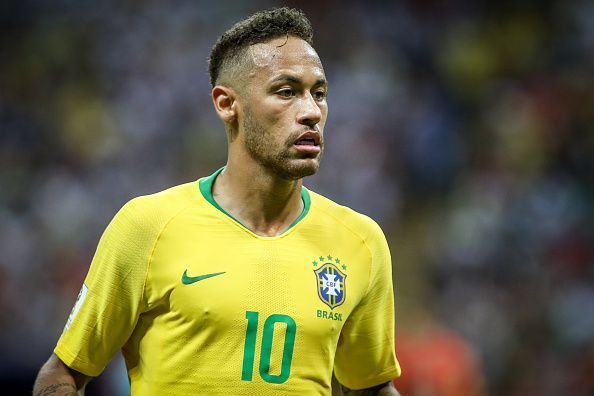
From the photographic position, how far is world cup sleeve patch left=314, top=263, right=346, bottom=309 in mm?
3230

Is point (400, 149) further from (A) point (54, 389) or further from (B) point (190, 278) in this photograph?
(A) point (54, 389)

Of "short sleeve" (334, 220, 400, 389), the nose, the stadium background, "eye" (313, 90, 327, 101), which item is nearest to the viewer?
the nose

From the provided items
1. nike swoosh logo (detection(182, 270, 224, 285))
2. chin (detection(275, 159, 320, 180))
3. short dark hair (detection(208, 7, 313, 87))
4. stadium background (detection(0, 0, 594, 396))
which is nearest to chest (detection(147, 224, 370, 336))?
nike swoosh logo (detection(182, 270, 224, 285))

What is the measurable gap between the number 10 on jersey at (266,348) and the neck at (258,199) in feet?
1.07

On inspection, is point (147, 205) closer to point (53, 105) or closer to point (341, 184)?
point (341, 184)

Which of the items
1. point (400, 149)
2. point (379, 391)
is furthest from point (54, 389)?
point (400, 149)

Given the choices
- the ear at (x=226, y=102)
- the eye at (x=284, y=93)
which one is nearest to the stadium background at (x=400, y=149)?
the ear at (x=226, y=102)

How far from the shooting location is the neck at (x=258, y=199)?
3311 mm

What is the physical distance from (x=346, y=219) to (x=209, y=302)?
65cm

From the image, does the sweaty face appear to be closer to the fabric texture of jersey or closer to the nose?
the nose

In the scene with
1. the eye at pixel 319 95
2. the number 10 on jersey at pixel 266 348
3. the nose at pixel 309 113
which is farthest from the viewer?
the eye at pixel 319 95

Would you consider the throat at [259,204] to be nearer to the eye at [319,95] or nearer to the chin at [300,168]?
the chin at [300,168]

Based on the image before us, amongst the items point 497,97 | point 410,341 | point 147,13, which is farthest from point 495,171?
point 147,13

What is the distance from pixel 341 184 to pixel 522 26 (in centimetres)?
299
